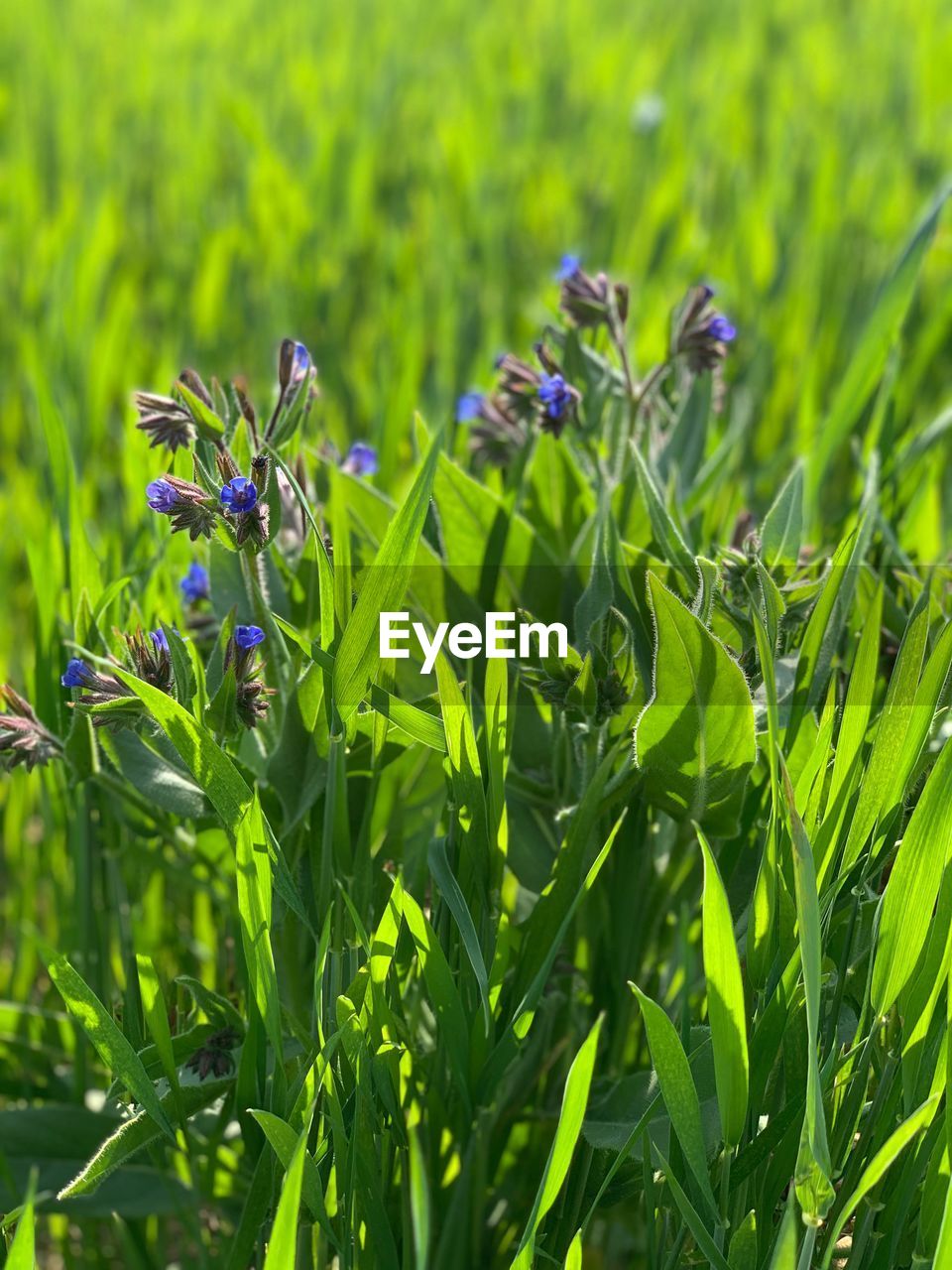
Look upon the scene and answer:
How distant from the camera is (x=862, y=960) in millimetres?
768

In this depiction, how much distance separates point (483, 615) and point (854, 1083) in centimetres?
44

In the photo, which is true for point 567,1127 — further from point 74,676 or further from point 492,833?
point 74,676

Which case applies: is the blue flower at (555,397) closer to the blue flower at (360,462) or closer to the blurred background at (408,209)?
the blue flower at (360,462)

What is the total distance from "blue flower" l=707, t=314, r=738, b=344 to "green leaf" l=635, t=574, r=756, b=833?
447mm

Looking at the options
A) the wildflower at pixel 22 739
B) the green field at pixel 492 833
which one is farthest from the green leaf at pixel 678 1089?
the wildflower at pixel 22 739

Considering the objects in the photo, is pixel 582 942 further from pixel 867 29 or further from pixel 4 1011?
pixel 867 29

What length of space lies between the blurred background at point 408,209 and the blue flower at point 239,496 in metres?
0.38

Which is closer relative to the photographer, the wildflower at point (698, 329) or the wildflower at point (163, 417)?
the wildflower at point (163, 417)

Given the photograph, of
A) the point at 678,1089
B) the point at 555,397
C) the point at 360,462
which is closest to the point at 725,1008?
the point at 678,1089

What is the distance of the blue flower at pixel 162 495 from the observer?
760mm

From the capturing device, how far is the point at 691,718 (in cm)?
78

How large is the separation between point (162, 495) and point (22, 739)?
8.4 inches

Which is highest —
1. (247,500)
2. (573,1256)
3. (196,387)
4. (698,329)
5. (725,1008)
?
(698,329)

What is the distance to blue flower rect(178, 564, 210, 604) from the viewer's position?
1011mm
